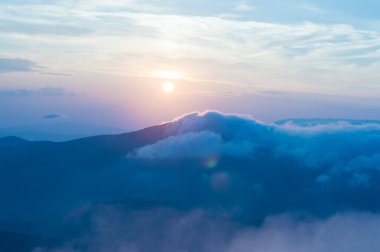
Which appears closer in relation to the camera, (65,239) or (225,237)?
(65,239)

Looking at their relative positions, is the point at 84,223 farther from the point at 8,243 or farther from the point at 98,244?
the point at 8,243

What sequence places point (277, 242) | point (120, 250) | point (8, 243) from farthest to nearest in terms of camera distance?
1. point (277, 242)
2. point (120, 250)
3. point (8, 243)

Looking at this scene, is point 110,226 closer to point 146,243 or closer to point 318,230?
point 146,243

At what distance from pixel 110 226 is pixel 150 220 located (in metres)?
17.3

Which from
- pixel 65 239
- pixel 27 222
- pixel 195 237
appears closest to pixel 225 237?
pixel 195 237

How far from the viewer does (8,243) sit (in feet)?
504

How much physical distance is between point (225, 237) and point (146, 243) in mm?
29098

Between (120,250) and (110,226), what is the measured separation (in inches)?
758

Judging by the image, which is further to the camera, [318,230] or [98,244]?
[318,230]

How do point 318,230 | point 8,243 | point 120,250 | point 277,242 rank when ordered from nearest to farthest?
point 8,243, point 120,250, point 277,242, point 318,230

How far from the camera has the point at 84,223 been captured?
593 feet

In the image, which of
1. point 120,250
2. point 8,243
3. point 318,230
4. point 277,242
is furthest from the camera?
point 318,230

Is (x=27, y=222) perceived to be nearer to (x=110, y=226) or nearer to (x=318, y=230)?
(x=110, y=226)

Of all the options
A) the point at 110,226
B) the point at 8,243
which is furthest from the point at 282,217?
the point at 8,243
